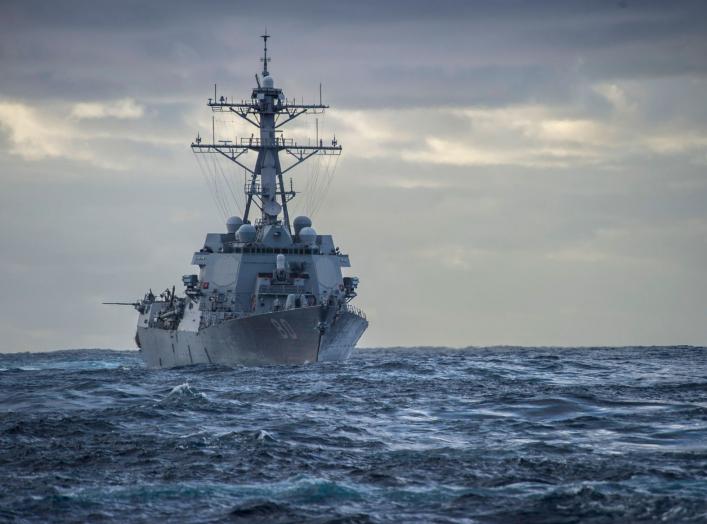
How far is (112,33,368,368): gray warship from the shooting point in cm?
4978

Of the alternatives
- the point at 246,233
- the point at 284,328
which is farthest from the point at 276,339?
the point at 246,233

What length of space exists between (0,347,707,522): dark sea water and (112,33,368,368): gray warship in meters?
11.5

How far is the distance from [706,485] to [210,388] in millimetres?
23149

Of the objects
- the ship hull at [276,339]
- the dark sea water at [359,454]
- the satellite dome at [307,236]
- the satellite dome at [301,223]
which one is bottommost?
the dark sea water at [359,454]

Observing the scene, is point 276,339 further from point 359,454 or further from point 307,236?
point 359,454

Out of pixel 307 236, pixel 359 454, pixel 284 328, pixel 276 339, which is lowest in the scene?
pixel 359 454

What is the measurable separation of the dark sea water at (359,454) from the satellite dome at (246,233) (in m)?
19.2

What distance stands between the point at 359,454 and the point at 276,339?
2792 centimetres

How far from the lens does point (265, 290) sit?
2108 inches

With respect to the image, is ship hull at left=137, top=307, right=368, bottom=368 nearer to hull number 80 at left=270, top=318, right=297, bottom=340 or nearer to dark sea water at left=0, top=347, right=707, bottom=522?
hull number 80 at left=270, top=318, right=297, bottom=340

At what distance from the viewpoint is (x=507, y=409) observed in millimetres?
29734

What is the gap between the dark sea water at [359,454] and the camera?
54.8ft

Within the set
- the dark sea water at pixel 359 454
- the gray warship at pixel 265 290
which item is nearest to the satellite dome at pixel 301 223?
the gray warship at pixel 265 290

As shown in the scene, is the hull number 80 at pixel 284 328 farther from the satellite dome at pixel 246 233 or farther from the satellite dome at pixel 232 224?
the satellite dome at pixel 232 224
